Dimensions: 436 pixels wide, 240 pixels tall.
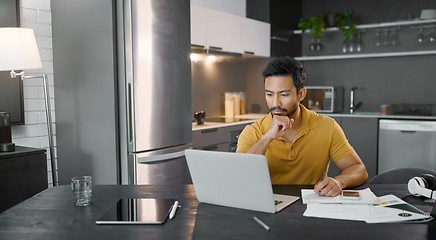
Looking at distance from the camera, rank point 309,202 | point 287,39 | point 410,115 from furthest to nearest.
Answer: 1. point 287,39
2. point 410,115
3. point 309,202

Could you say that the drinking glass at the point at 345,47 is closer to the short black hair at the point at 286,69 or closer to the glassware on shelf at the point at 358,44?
the glassware on shelf at the point at 358,44

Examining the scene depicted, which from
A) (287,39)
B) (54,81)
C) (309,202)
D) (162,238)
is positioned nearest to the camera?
(162,238)

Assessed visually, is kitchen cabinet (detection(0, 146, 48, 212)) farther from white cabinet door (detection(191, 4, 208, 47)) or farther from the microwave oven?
the microwave oven

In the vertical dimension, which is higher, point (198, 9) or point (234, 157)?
point (198, 9)

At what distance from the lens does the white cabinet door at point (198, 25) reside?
382cm

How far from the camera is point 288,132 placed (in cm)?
221

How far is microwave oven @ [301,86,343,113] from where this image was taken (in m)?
5.16

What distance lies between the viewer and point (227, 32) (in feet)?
14.3

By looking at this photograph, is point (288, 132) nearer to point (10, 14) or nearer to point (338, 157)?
point (338, 157)

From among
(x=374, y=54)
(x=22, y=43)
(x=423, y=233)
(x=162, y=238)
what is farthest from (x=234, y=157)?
(x=374, y=54)

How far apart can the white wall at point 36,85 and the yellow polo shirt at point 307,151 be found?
1849 mm

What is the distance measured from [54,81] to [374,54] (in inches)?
149

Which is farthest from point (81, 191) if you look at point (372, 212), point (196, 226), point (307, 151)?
point (307, 151)

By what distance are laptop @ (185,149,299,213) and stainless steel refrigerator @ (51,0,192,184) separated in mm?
1624
